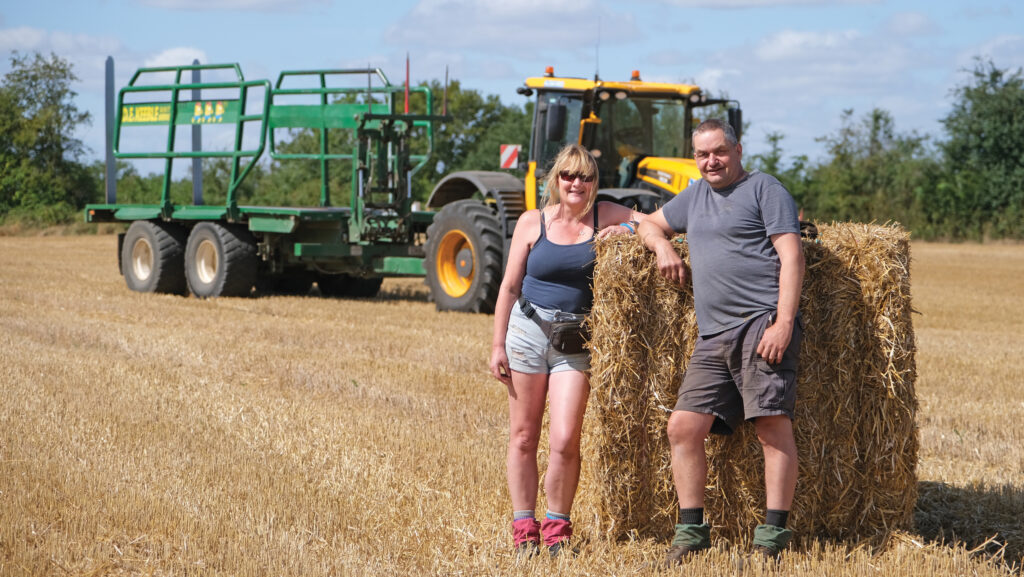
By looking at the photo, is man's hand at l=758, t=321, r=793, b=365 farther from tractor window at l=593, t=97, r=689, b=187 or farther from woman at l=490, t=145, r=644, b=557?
tractor window at l=593, t=97, r=689, b=187

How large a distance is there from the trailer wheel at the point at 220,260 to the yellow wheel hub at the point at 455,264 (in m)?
2.94

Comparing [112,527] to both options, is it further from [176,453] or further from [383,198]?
[383,198]

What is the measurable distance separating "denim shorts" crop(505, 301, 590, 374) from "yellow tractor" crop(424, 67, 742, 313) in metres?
Answer: 6.26

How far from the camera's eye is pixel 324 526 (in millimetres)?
4828

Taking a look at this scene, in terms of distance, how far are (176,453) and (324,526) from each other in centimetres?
152

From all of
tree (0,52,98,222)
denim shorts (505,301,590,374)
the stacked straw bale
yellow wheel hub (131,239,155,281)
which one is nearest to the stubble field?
the stacked straw bale

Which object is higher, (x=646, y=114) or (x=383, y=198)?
(x=646, y=114)

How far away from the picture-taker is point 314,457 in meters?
6.04

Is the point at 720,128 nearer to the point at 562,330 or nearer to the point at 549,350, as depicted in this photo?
the point at 562,330

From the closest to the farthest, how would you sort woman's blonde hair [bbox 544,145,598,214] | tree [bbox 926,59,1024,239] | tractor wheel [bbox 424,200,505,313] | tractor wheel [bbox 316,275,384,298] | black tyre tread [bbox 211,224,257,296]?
woman's blonde hair [bbox 544,145,598,214], tractor wheel [bbox 424,200,505,313], black tyre tread [bbox 211,224,257,296], tractor wheel [bbox 316,275,384,298], tree [bbox 926,59,1024,239]

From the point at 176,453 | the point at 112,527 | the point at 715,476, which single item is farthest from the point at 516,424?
the point at 176,453

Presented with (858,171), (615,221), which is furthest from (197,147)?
(858,171)

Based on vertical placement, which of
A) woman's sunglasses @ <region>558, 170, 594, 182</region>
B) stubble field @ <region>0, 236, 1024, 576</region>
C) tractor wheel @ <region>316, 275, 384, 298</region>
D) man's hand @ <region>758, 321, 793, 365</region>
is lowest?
stubble field @ <region>0, 236, 1024, 576</region>

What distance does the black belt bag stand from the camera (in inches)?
174
